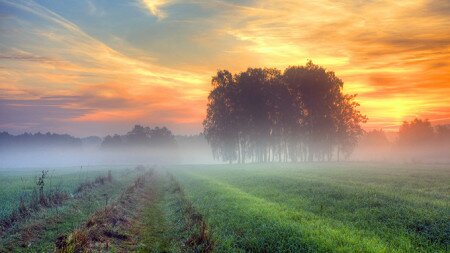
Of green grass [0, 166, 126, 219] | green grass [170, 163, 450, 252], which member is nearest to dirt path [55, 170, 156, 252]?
green grass [170, 163, 450, 252]

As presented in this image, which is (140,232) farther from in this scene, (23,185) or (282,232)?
(23,185)

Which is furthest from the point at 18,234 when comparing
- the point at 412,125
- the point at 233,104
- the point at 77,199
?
the point at 412,125

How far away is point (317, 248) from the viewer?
41.4 feet

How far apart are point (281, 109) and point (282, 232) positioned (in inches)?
2689

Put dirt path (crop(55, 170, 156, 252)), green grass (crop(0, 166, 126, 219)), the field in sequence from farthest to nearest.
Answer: green grass (crop(0, 166, 126, 219)) < dirt path (crop(55, 170, 156, 252)) < the field

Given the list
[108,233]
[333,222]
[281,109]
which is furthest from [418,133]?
[108,233]

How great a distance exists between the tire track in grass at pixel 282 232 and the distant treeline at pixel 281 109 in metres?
61.7

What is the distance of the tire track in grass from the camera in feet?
41.5

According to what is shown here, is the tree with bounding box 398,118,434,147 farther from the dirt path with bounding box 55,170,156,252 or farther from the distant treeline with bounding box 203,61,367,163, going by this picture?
the dirt path with bounding box 55,170,156,252

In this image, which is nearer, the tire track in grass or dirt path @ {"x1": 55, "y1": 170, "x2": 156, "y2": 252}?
the tire track in grass

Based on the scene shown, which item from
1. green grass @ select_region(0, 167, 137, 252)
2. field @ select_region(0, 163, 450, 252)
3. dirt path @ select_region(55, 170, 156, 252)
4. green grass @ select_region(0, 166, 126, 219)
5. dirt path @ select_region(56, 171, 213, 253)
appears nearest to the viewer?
field @ select_region(0, 163, 450, 252)

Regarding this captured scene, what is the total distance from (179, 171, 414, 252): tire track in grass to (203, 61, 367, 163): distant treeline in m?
61.7

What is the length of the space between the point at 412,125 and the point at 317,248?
176 metres

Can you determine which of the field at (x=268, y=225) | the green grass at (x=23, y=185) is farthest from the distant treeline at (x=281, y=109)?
the field at (x=268, y=225)
